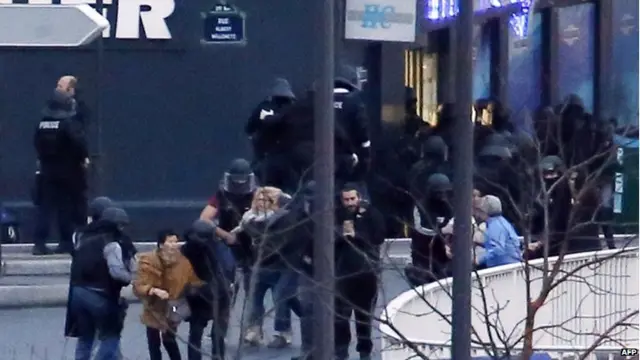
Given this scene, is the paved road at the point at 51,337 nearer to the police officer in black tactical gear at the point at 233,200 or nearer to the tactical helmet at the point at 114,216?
the police officer in black tactical gear at the point at 233,200

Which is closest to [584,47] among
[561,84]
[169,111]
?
[561,84]

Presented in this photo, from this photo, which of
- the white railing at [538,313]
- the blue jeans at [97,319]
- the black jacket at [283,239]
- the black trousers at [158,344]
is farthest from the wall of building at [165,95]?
the white railing at [538,313]

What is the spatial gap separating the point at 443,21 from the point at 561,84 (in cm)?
436

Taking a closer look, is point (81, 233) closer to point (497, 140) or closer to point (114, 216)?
point (114, 216)

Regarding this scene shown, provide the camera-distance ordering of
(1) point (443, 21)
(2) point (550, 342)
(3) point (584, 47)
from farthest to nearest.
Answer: (3) point (584, 47) < (1) point (443, 21) < (2) point (550, 342)

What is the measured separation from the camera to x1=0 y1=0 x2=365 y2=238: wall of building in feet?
58.5

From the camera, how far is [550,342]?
1055 cm

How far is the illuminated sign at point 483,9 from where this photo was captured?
2038 centimetres

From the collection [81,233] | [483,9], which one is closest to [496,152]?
[81,233]

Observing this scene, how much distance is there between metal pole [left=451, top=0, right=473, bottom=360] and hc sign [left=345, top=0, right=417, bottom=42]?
99 cm

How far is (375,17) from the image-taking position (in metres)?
7.70

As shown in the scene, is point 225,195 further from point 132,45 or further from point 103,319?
point 132,45

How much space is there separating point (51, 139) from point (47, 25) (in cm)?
935

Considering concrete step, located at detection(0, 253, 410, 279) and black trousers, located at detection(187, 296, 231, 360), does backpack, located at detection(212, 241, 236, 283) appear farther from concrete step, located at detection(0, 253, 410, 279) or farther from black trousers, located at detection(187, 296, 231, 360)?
concrete step, located at detection(0, 253, 410, 279)
